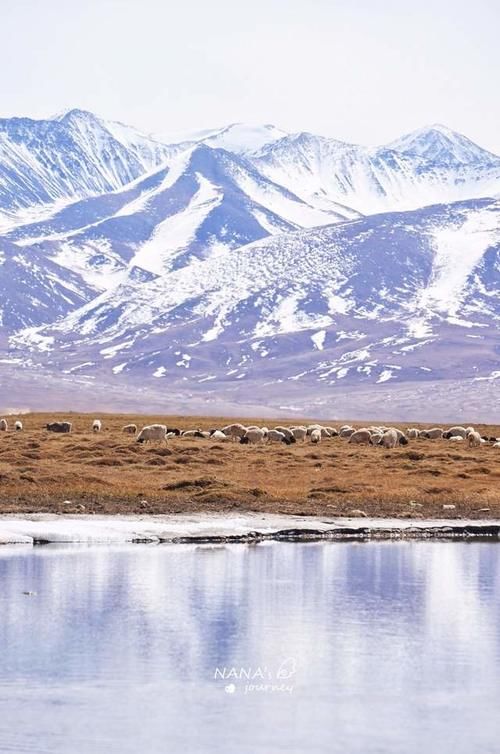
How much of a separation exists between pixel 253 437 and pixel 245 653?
53048 millimetres

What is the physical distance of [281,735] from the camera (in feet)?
62.8

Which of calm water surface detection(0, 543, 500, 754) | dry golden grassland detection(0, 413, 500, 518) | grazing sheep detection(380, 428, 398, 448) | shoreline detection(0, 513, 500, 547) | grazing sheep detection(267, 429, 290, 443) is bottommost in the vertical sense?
calm water surface detection(0, 543, 500, 754)

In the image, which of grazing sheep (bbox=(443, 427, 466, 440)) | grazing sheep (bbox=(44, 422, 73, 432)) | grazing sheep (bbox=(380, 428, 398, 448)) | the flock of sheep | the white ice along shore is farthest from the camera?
grazing sheep (bbox=(443, 427, 466, 440))

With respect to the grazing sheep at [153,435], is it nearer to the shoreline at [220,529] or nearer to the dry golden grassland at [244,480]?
the dry golden grassland at [244,480]

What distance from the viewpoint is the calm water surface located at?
19172 millimetres

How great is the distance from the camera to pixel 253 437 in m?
76.6

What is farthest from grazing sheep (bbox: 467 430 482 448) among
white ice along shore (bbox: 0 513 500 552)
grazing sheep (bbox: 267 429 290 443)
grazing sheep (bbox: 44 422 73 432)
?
white ice along shore (bbox: 0 513 500 552)

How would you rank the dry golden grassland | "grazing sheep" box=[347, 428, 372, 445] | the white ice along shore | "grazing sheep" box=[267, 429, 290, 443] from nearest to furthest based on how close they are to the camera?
the white ice along shore < the dry golden grassland < "grazing sheep" box=[347, 428, 372, 445] < "grazing sheep" box=[267, 429, 290, 443]

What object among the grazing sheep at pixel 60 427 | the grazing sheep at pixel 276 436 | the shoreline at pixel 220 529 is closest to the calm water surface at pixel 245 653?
the shoreline at pixel 220 529

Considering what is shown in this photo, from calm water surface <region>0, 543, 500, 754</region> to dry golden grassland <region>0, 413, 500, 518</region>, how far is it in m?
8.30

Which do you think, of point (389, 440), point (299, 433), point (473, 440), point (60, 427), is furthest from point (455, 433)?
point (60, 427)

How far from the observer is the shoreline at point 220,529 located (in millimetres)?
36062

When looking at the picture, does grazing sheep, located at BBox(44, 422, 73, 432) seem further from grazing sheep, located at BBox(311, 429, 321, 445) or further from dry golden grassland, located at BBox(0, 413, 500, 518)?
dry golden grassland, located at BBox(0, 413, 500, 518)

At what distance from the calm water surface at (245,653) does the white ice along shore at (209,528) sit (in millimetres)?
1720
